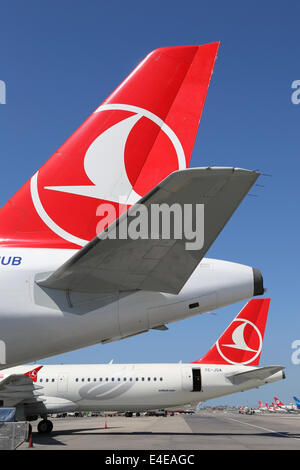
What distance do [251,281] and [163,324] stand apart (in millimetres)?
1138

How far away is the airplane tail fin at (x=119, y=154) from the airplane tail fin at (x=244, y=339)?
24012 mm

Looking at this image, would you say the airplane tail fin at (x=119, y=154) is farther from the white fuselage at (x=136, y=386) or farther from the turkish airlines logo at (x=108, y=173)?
the white fuselage at (x=136, y=386)

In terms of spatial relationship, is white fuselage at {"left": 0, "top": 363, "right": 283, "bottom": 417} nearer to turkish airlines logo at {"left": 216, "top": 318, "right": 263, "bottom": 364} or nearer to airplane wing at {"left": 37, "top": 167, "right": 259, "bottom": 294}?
turkish airlines logo at {"left": 216, "top": 318, "right": 263, "bottom": 364}

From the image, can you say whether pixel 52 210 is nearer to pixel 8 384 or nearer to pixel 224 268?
pixel 224 268

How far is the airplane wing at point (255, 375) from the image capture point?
25391 millimetres

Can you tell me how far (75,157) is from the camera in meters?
5.64

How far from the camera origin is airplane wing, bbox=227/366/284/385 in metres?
25.4

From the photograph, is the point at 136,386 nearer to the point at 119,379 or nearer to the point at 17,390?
the point at 119,379

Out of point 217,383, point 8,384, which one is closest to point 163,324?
point 8,384

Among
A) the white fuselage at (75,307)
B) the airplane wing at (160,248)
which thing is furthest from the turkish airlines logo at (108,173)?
the airplane wing at (160,248)

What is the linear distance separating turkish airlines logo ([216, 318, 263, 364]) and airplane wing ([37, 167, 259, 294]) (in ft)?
81.7

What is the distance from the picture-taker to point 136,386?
2594cm

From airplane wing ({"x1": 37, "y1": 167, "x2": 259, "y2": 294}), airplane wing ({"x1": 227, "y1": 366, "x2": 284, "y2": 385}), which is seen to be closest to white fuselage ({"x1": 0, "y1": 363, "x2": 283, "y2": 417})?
airplane wing ({"x1": 227, "y1": 366, "x2": 284, "y2": 385})

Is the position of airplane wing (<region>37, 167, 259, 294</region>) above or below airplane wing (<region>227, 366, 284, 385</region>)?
above
